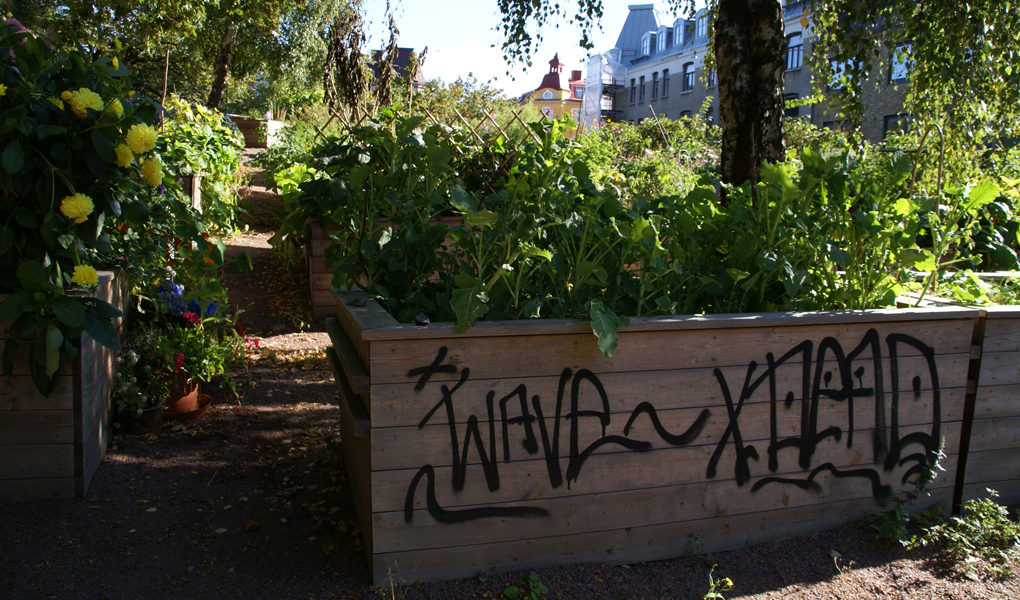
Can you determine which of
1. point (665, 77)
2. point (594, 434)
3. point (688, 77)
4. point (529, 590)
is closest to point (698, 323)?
point (594, 434)

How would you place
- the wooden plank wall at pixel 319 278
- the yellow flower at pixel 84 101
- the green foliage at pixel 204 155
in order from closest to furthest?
the yellow flower at pixel 84 101
the green foliage at pixel 204 155
the wooden plank wall at pixel 319 278

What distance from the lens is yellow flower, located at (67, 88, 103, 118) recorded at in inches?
88.3

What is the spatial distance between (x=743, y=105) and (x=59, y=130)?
11.4 feet

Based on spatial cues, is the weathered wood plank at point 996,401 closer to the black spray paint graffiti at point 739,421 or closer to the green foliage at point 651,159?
the black spray paint graffiti at point 739,421

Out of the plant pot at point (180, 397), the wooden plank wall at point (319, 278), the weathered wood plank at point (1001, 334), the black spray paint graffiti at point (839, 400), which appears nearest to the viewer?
the black spray paint graffiti at point (839, 400)

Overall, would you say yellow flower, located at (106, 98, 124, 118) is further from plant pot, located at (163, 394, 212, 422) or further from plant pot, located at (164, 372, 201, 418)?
plant pot, located at (163, 394, 212, 422)

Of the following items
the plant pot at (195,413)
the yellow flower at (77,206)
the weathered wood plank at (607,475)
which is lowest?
the plant pot at (195,413)

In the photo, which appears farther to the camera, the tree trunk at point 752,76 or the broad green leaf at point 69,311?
the tree trunk at point 752,76

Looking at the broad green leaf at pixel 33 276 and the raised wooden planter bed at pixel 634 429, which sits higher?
the broad green leaf at pixel 33 276

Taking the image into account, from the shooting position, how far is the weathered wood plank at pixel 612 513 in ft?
6.95

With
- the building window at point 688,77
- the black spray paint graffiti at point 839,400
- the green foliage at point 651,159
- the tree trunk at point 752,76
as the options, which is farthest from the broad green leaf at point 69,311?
the building window at point 688,77

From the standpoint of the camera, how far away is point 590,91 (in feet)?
178

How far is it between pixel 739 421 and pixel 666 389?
32 centimetres

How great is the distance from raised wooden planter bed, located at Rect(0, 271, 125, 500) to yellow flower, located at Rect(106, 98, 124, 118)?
88 centimetres
